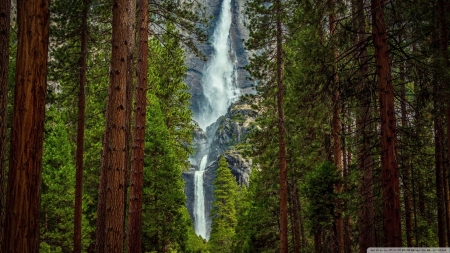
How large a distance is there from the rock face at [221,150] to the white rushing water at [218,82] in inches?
251

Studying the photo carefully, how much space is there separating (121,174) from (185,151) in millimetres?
14458

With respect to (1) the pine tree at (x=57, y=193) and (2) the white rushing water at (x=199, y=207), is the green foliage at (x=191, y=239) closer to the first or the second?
(1) the pine tree at (x=57, y=193)

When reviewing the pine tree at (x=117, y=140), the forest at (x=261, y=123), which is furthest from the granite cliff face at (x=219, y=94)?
the pine tree at (x=117, y=140)

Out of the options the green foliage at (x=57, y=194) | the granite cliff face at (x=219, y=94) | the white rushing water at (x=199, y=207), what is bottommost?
the white rushing water at (x=199, y=207)

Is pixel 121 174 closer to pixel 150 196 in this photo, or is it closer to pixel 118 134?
pixel 118 134

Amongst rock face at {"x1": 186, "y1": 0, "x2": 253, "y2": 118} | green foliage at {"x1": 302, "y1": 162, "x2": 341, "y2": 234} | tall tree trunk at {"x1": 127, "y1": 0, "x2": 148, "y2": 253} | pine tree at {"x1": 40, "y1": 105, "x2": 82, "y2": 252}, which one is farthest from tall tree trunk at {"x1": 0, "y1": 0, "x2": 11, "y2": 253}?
rock face at {"x1": 186, "y1": 0, "x2": 253, "y2": 118}

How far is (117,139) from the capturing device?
6039 mm

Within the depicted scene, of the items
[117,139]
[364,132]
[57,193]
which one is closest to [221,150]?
[57,193]

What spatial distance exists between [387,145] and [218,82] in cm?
10174

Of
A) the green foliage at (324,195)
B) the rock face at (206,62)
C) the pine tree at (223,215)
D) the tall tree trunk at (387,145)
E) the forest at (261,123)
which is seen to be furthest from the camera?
the rock face at (206,62)

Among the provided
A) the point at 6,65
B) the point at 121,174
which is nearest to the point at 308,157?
the point at 121,174

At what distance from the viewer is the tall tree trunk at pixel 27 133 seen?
3.70 m

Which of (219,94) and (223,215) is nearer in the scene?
(223,215)

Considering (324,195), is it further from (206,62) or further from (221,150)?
(206,62)
